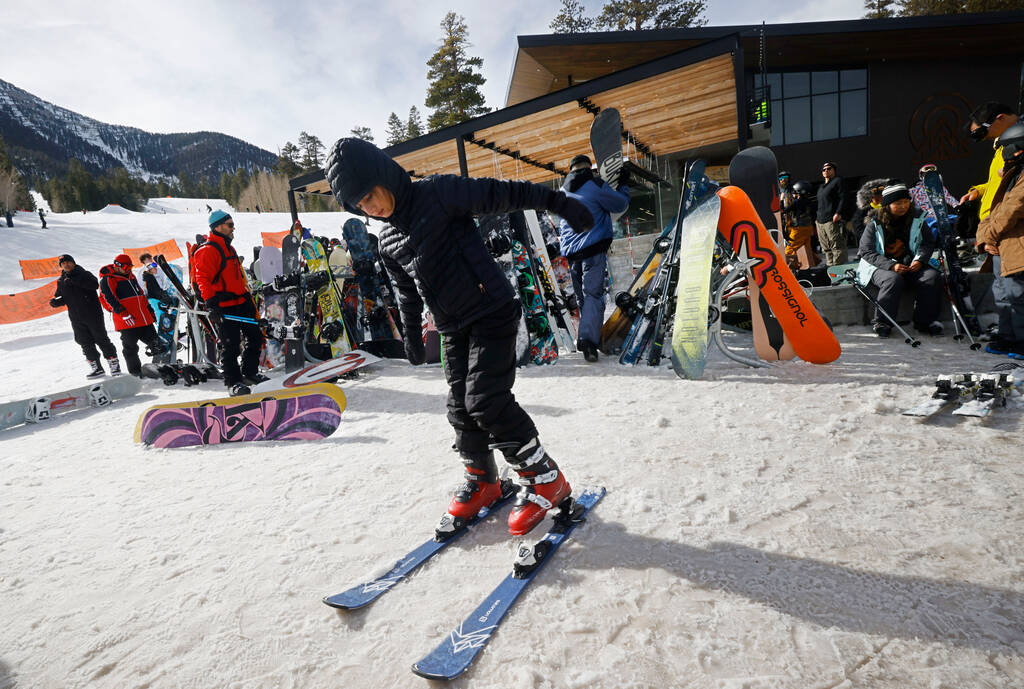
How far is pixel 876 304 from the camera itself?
4844 mm

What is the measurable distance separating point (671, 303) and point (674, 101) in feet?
24.3

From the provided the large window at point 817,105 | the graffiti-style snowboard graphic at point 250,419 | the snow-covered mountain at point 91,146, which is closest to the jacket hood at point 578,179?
the graffiti-style snowboard graphic at point 250,419

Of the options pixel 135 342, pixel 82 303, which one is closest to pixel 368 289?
pixel 135 342

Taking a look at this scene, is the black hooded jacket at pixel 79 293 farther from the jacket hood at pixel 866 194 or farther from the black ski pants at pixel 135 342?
the jacket hood at pixel 866 194

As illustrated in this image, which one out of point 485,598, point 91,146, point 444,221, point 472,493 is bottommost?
point 485,598

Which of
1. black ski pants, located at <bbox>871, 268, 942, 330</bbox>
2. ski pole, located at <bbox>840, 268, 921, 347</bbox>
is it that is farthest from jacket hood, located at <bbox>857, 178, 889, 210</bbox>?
black ski pants, located at <bbox>871, 268, 942, 330</bbox>

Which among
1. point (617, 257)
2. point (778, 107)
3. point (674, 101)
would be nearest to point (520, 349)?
point (617, 257)

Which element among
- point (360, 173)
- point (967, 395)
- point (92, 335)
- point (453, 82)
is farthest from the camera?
point (453, 82)

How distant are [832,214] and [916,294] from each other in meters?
3.58

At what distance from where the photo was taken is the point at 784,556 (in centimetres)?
177

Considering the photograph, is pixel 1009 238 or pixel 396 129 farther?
pixel 396 129

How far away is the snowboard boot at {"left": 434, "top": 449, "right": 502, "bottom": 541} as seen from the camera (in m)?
2.19

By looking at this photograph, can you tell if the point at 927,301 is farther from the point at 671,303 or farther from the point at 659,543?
the point at 659,543

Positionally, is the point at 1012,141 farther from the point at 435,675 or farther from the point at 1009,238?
the point at 435,675
